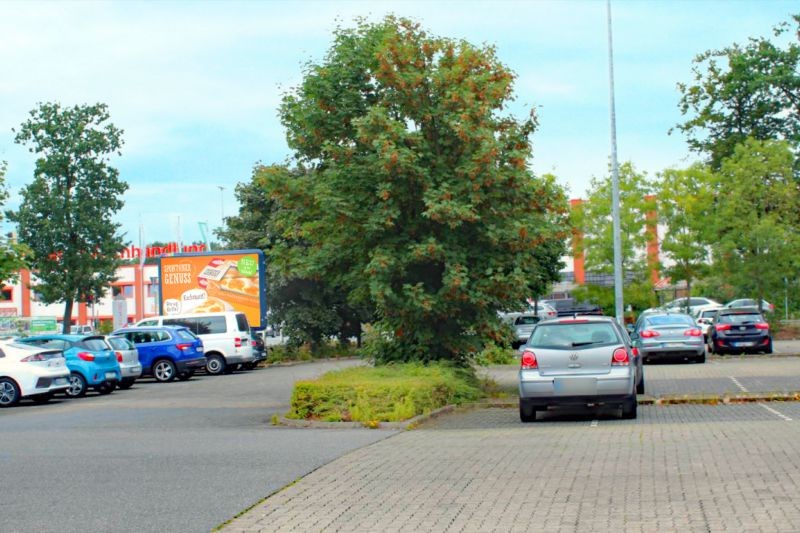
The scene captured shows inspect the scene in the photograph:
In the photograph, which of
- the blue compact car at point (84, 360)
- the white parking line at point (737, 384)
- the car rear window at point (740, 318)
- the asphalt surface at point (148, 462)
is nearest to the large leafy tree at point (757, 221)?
the car rear window at point (740, 318)

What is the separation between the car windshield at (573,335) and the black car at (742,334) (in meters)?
20.9

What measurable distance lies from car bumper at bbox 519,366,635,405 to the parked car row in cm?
1333

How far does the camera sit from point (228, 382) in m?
32.6

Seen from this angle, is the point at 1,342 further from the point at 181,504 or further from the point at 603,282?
the point at 603,282

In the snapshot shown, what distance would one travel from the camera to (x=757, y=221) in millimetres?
45781

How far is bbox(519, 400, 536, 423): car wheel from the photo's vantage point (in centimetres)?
1644

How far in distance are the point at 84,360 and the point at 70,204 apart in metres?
27.1

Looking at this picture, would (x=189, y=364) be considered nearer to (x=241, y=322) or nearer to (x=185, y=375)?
(x=185, y=375)

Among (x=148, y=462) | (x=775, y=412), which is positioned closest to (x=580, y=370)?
(x=775, y=412)

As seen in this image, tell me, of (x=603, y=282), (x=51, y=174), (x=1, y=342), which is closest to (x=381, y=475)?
(x=1, y=342)

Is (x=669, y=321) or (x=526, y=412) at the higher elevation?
(x=669, y=321)

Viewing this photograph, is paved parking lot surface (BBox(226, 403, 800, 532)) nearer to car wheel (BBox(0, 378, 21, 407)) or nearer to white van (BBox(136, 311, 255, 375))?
car wheel (BBox(0, 378, 21, 407))

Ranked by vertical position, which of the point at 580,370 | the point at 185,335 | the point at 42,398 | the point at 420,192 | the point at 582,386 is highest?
the point at 420,192

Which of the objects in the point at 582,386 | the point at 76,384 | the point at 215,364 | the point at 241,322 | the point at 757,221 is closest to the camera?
the point at 582,386
